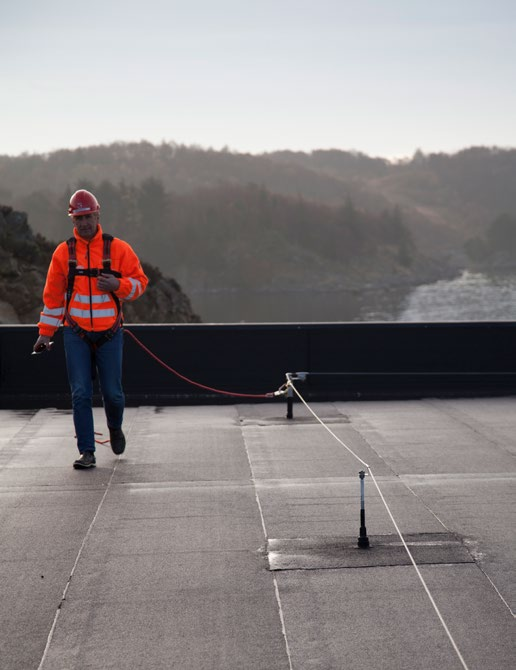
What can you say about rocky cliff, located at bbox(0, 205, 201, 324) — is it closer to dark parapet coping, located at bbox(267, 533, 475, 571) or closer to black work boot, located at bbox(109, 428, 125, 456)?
black work boot, located at bbox(109, 428, 125, 456)

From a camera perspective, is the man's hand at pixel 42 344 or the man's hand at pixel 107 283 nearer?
the man's hand at pixel 107 283

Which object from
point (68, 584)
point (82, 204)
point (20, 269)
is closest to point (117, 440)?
point (82, 204)

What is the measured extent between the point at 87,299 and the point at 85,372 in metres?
0.56

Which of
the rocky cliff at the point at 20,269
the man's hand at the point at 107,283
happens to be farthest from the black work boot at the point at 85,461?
the rocky cliff at the point at 20,269

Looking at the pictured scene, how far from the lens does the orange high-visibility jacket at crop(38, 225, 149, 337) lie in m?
7.74

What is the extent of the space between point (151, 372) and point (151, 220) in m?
179

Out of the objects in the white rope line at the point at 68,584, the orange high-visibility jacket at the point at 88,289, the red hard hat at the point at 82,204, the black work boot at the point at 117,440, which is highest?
the red hard hat at the point at 82,204

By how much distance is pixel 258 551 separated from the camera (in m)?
5.69

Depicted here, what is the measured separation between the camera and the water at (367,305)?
145500mm

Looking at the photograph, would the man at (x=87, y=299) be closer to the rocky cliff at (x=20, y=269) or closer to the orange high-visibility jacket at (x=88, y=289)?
the orange high-visibility jacket at (x=88, y=289)

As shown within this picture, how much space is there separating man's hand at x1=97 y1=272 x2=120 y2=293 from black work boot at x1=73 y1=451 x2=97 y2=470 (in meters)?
1.26

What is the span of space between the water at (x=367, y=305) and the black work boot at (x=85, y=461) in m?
125

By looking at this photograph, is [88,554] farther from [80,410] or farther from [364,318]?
[364,318]

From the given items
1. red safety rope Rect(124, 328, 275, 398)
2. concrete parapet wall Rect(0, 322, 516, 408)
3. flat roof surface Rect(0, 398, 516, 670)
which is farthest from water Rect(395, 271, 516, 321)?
flat roof surface Rect(0, 398, 516, 670)
